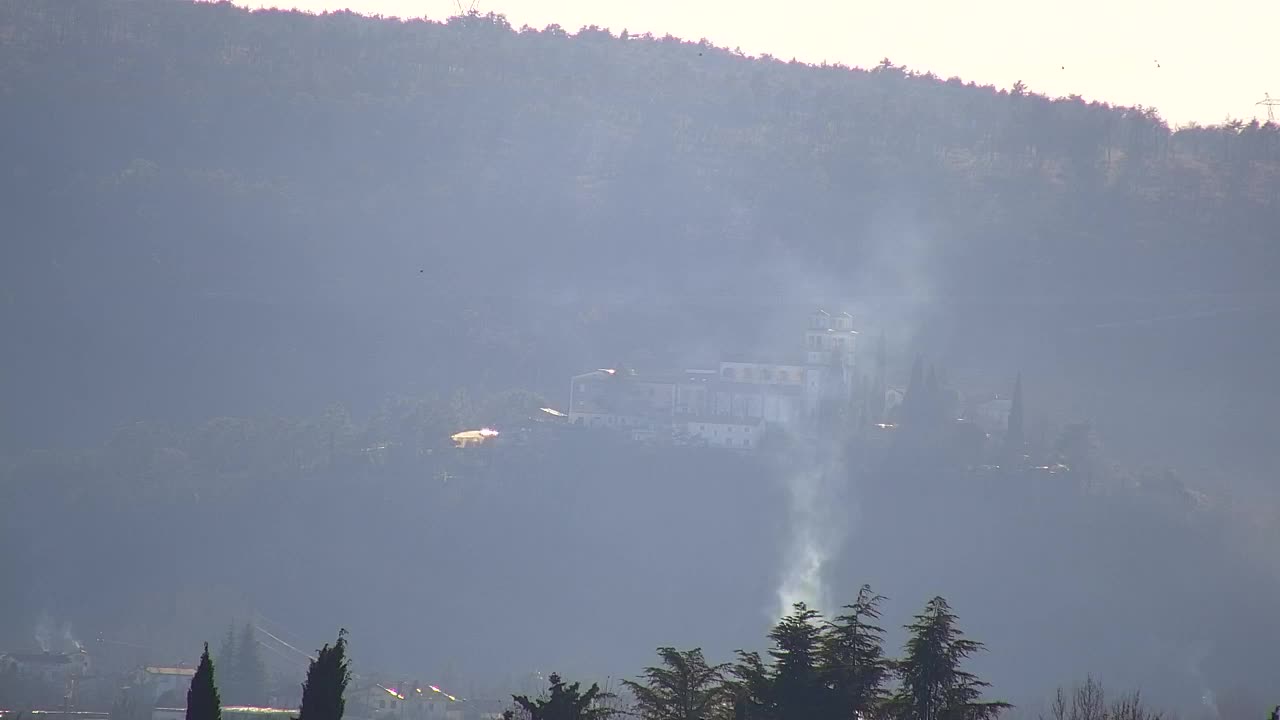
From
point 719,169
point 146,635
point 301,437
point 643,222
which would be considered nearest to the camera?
point 146,635

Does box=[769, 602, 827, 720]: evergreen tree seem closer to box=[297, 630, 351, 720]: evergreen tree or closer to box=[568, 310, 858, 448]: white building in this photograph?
box=[297, 630, 351, 720]: evergreen tree

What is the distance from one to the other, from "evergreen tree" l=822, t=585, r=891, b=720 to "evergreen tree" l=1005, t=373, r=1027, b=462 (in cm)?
7150

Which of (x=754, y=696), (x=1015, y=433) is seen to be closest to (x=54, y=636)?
(x=1015, y=433)

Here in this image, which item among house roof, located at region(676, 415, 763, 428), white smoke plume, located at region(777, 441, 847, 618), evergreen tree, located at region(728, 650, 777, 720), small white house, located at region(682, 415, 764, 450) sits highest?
house roof, located at region(676, 415, 763, 428)

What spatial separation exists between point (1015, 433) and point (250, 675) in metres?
47.5

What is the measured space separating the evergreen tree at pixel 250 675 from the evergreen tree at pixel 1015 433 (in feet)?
144

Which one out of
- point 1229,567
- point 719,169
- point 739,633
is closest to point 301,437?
point 739,633

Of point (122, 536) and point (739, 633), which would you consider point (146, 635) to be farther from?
point (739, 633)

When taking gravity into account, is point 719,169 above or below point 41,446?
above

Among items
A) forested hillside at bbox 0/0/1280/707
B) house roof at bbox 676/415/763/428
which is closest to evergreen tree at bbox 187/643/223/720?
forested hillside at bbox 0/0/1280/707

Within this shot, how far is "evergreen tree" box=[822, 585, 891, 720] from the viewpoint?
31953 mm

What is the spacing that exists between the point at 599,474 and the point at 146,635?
2701 cm

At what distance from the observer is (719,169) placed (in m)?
171

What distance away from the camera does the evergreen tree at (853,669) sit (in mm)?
31953
